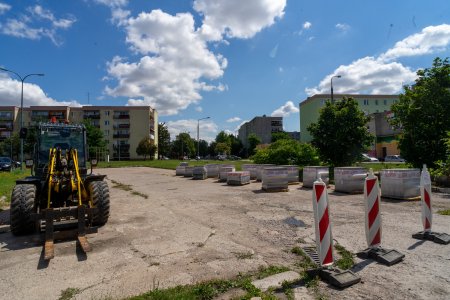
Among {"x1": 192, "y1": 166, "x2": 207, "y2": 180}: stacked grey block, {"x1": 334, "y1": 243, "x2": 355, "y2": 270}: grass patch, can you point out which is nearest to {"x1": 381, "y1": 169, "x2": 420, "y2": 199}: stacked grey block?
{"x1": 334, "y1": 243, "x2": 355, "y2": 270}: grass patch

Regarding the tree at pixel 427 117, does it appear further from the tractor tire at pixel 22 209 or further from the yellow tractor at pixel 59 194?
the tractor tire at pixel 22 209

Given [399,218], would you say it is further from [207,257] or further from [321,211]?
[207,257]

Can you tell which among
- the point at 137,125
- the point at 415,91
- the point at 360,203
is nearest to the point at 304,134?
the point at 137,125

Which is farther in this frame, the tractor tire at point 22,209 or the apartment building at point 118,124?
the apartment building at point 118,124

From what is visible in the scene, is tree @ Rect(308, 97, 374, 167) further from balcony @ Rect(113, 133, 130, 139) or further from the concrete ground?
balcony @ Rect(113, 133, 130, 139)

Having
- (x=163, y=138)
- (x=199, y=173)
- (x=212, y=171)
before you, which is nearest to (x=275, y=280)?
(x=199, y=173)

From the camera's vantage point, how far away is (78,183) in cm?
733

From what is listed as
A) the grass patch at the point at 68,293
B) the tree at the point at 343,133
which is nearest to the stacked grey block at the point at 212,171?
the tree at the point at 343,133

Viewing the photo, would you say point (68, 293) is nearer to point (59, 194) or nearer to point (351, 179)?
point (59, 194)

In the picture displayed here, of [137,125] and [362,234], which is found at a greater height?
[137,125]

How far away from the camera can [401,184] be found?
1149 cm

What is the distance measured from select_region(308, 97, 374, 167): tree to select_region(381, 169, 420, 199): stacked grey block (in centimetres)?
799

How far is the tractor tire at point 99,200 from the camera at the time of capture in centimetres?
784

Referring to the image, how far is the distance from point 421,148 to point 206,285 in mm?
17292
